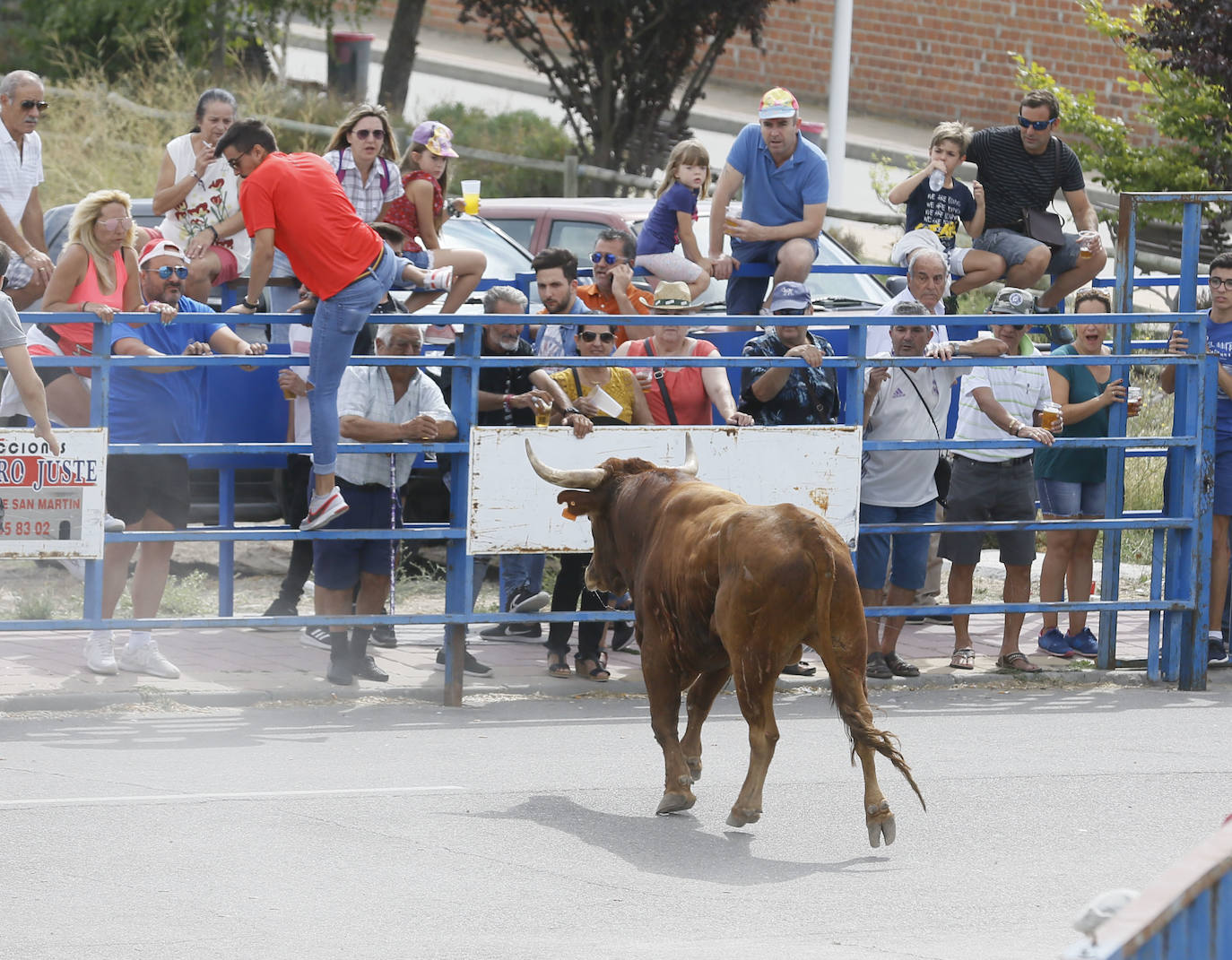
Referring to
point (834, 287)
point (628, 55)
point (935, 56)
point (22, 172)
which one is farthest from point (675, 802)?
point (935, 56)

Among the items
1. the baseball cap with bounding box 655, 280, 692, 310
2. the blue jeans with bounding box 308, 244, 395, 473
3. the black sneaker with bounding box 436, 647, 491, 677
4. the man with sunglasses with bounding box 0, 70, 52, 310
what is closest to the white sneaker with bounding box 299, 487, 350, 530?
the blue jeans with bounding box 308, 244, 395, 473

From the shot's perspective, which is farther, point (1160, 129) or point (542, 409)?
point (1160, 129)

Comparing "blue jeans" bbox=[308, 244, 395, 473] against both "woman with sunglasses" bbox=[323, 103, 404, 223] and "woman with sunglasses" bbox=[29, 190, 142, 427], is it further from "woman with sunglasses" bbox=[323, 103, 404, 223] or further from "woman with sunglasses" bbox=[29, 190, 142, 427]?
"woman with sunglasses" bbox=[323, 103, 404, 223]

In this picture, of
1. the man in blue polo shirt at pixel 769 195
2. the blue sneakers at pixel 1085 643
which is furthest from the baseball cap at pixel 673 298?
the blue sneakers at pixel 1085 643

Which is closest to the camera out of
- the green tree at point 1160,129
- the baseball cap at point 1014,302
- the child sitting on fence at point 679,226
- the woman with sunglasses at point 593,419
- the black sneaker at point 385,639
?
the woman with sunglasses at point 593,419

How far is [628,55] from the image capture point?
2131cm

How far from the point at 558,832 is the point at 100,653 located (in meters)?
3.45

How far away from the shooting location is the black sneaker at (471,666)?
9648 millimetres

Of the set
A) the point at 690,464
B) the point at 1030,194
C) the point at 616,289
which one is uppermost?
the point at 1030,194

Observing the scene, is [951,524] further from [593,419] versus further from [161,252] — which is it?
[161,252]

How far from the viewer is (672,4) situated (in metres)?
20.9

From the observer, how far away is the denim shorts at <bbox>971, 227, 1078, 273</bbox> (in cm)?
1150

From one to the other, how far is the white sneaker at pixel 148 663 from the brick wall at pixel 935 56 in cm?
2056

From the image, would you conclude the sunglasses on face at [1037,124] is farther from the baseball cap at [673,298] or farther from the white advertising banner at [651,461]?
the white advertising banner at [651,461]
